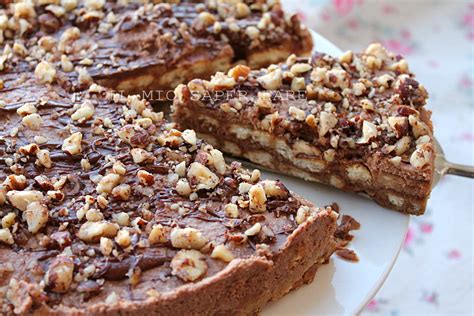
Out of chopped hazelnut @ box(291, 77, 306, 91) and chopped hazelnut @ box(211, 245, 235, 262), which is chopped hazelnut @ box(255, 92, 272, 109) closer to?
chopped hazelnut @ box(291, 77, 306, 91)

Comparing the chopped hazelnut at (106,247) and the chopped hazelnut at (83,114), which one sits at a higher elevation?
the chopped hazelnut at (83,114)

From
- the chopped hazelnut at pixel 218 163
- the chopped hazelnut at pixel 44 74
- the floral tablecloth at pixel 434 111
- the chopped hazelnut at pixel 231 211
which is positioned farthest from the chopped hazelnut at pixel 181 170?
the floral tablecloth at pixel 434 111

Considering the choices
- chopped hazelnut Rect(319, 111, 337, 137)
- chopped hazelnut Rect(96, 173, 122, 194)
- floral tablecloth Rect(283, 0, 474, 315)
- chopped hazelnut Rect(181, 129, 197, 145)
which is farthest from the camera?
floral tablecloth Rect(283, 0, 474, 315)

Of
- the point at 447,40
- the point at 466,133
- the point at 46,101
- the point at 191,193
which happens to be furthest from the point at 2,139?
the point at 447,40

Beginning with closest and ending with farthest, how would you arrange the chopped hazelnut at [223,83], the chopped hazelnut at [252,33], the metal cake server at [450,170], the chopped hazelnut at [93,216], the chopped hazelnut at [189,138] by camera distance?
1. the chopped hazelnut at [93,216]
2. the chopped hazelnut at [189,138]
3. the chopped hazelnut at [223,83]
4. the metal cake server at [450,170]
5. the chopped hazelnut at [252,33]

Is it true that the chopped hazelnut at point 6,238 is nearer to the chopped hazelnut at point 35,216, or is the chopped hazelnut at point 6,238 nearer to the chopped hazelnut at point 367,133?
the chopped hazelnut at point 35,216

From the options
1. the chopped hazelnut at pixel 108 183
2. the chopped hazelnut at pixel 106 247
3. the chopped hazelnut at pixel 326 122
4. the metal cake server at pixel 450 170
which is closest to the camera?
the chopped hazelnut at pixel 106 247

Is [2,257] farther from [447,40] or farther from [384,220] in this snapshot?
[447,40]

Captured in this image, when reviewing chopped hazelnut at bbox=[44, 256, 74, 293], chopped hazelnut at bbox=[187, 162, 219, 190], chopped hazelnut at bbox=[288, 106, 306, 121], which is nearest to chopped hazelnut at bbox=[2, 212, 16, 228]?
Result: chopped hazelnut at bbox=[44, 256, 74, 293]
